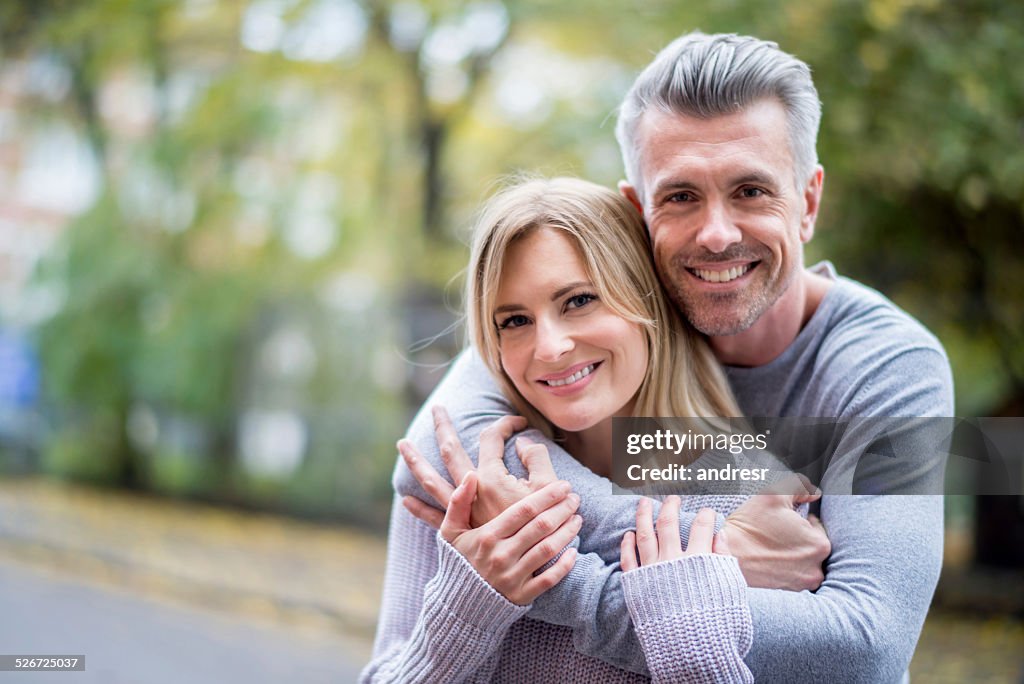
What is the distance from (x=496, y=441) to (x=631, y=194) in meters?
0.72

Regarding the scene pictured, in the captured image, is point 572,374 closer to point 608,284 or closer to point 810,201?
point 608,284

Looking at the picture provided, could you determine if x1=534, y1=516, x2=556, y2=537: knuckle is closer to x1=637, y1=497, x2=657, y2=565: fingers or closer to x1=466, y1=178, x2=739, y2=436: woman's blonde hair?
x1=637, y1=497, x2=657, y2=565: fingers

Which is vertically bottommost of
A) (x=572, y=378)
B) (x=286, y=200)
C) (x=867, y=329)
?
(x=572, y=378)

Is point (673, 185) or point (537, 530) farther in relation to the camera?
point (673, 185)

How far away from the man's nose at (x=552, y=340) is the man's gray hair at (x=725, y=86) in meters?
0.45

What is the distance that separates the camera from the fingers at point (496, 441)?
6.48ft

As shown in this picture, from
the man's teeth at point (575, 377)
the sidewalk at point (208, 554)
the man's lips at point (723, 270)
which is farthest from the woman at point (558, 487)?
the sidewalk at point (208, 554)

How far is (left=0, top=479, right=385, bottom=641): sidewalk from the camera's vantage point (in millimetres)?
8305

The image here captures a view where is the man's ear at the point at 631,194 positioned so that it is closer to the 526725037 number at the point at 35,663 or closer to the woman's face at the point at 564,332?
the woman's face at the point at 564,332

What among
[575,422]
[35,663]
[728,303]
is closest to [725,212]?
[728,303]

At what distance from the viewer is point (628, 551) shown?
6.16 ft

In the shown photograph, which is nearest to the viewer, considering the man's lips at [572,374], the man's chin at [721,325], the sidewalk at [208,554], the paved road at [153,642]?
the man's lips at [572,374]

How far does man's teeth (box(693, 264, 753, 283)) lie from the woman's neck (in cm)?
38

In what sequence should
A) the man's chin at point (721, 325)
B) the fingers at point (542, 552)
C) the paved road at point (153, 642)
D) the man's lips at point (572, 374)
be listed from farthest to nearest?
the paved road at point (153, 642), the man's chin at point (721, 325), the man's lips at point (572, 374), the fingers at point (542, 552)
